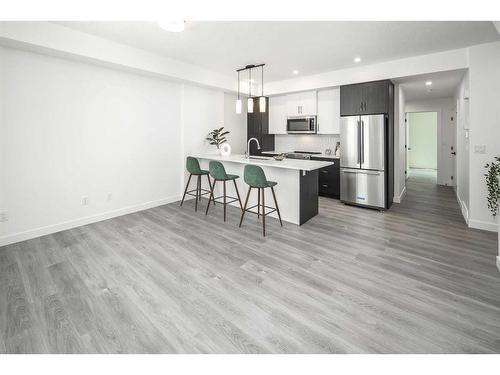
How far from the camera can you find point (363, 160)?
5.11 metres

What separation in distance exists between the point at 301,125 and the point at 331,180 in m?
1.45

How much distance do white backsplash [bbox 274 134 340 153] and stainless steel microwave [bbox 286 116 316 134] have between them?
450 millimetres

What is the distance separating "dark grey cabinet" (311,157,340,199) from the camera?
5848 millimetres

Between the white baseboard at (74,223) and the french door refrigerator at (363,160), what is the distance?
356 cm

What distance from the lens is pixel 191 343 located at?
1766mm

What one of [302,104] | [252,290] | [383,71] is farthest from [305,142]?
[252,290]

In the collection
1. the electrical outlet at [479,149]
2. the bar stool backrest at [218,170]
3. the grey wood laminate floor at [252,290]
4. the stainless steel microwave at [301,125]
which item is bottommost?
the grey wood laminate floor at [252,290]

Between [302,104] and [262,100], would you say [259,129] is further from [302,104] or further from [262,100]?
[262,100]

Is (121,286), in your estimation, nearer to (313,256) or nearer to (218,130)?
(313,256)

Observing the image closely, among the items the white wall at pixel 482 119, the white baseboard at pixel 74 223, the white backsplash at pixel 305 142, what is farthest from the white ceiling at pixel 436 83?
the white baseboard at pixel 74 223

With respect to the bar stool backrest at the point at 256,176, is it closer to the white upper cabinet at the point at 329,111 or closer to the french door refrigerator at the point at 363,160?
the french door refrigerator at the point at 363,160

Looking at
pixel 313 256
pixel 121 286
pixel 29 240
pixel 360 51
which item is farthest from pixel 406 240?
pixel 29 240

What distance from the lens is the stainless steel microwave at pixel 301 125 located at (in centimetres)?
616
